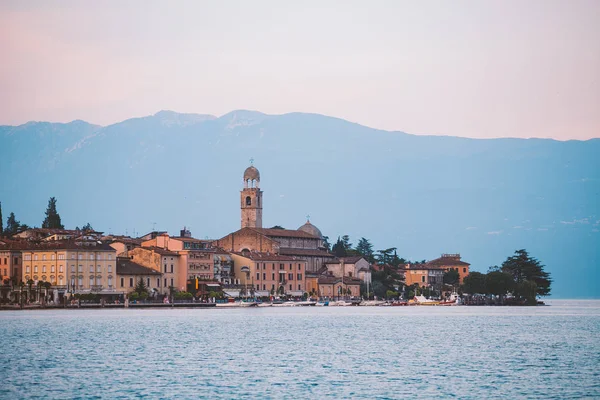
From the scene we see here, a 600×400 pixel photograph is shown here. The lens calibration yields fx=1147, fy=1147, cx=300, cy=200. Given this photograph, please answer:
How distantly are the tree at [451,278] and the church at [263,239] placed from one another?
788 inches

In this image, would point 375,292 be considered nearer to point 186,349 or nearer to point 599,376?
point 186,349

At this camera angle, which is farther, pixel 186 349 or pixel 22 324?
pixel 22 324

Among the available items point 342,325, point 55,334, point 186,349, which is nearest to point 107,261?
point 342,325

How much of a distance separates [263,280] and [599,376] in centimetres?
9753

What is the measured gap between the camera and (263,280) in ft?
454

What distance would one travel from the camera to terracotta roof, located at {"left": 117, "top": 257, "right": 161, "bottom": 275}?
4555 inches

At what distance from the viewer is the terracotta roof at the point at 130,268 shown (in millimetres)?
115688

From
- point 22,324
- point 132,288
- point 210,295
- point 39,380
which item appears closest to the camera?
point 39,380

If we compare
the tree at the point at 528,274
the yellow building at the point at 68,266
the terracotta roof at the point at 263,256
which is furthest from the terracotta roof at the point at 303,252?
the yellow building at the point at 68,266

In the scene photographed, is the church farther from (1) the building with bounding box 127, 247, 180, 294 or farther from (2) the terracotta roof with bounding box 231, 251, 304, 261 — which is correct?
(1) the building with bounding box 127, 247, 180, 294

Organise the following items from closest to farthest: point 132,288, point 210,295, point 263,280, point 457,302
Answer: point 132,288, point 210,295, point 263,280, point 457,302

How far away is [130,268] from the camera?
117 m

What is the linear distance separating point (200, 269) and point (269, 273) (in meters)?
14.1

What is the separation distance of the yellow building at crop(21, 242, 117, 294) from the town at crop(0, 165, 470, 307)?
0.31 ft
